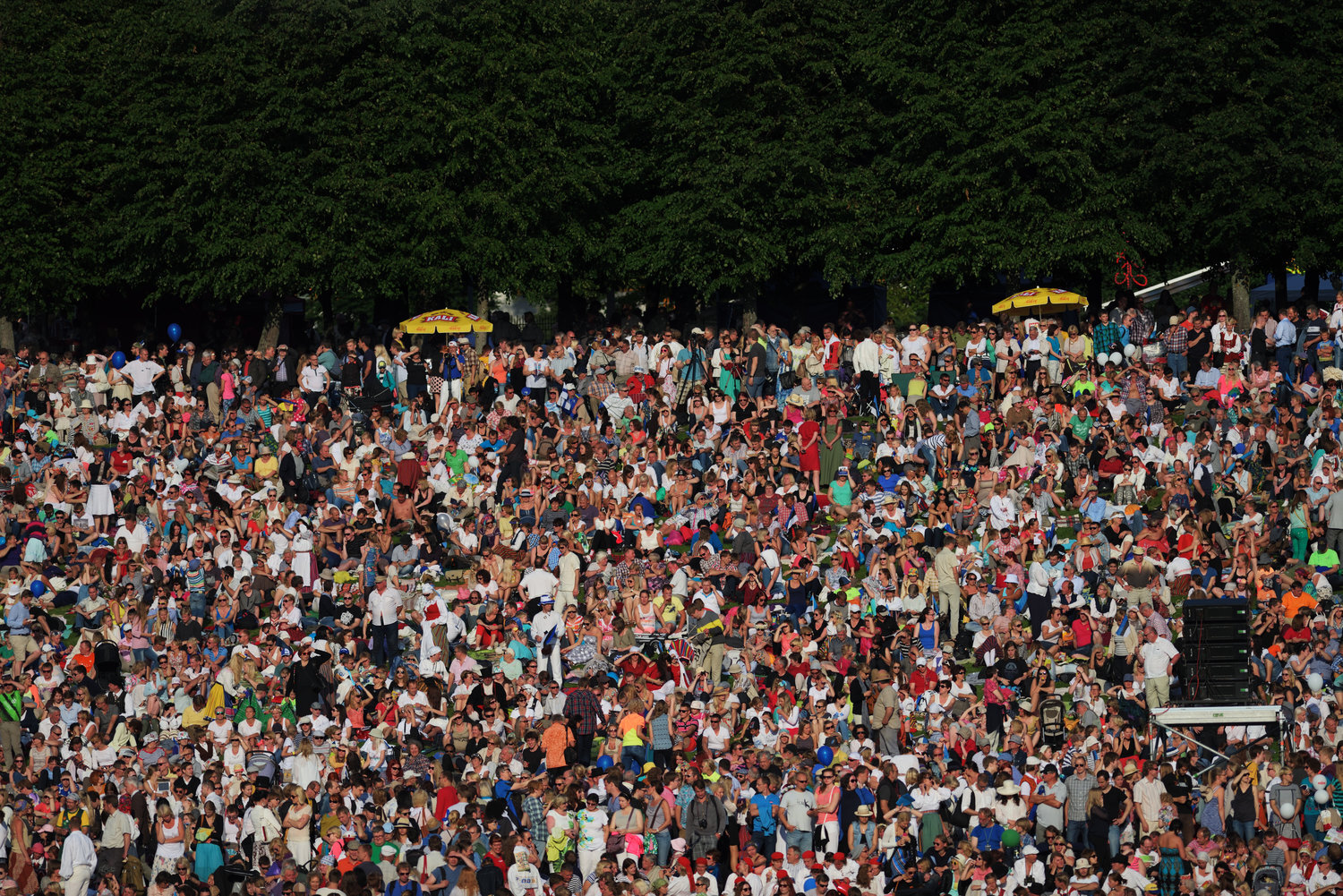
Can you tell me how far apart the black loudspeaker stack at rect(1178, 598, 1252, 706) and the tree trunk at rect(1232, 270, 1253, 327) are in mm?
19473

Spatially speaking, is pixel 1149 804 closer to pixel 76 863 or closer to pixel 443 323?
pixel 76 863

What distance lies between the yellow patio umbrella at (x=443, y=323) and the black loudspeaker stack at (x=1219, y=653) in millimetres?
19417

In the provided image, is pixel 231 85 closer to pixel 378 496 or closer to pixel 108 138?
pixel 108 138

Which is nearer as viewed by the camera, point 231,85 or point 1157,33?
point 1157,33

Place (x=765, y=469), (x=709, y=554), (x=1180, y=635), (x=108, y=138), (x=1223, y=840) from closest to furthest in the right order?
(x=1223, y=840) < (x=1180, y=635) < (x=709, y=554) < (x=765, y=469) < (x=108, y=138)

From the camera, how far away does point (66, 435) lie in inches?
1348

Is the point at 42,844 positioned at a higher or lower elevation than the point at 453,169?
lower

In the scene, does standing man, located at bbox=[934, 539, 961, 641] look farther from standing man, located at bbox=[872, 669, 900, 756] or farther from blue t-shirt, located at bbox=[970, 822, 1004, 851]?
blue t-shirt, located at bbox=[970, 822, 1004, 851]

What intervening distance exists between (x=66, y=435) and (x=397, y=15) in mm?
13369

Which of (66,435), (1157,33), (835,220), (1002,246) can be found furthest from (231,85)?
(1157,33)

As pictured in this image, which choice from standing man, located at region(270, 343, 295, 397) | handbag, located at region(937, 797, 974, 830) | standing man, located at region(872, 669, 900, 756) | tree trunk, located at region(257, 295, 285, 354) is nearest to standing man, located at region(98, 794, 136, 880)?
standing man, located at region(872, 669, 900, 756)

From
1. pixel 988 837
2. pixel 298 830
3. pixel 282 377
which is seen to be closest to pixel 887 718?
pixel 988 837

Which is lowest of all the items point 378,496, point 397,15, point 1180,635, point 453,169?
point 1180,635

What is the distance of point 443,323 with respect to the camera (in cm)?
3766
